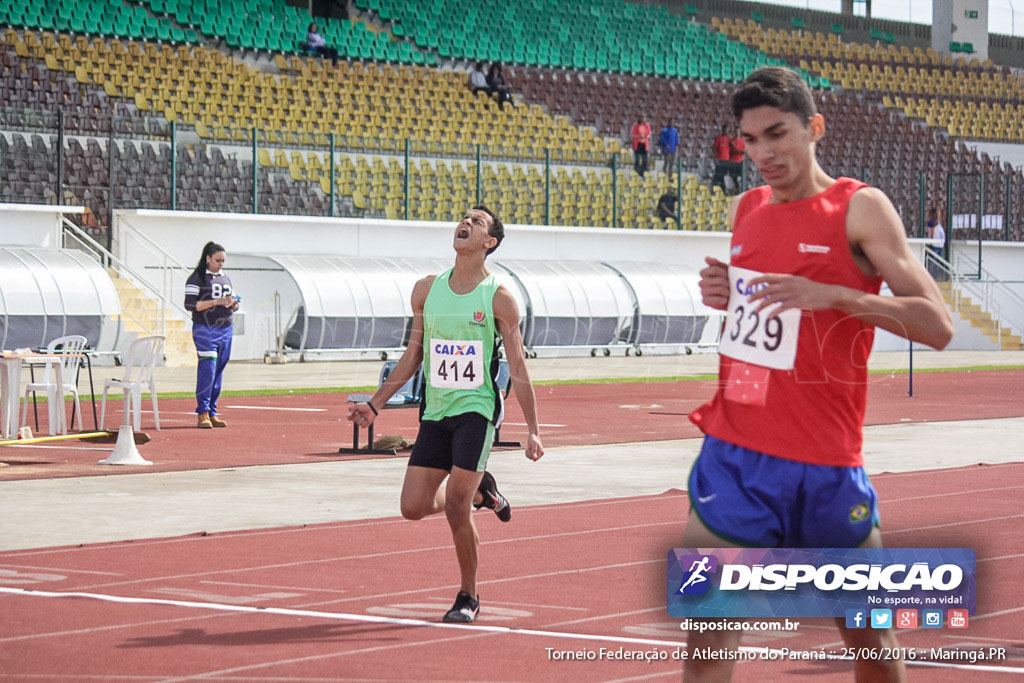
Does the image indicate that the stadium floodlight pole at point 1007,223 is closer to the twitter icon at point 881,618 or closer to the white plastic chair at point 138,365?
the white plastic chair at point 138,365

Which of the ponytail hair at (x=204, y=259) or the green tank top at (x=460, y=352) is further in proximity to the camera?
the ponytail hair at (x=204, y=259)

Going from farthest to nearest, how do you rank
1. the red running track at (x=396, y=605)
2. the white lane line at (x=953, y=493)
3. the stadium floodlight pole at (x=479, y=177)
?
the stadium floodlight pole at (x=479, y=177), the white lane line at (x=953, y=493), the red running track at (x=396, y=605)

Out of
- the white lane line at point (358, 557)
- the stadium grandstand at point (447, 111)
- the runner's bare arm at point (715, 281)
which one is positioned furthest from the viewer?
the stadium grandstand at point (447, 111)

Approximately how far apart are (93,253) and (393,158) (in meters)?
9.19

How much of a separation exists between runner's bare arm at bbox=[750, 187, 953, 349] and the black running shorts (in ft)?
11.7

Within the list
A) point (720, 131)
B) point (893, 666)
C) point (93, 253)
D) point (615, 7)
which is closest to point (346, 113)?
point (93, 253)

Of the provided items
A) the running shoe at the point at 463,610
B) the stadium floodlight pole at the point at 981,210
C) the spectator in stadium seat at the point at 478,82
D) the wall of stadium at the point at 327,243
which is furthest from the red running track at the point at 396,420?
the stadium floodlight pole at the point at 981,210

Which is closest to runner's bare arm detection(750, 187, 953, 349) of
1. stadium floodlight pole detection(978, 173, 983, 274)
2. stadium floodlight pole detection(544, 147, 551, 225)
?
stadium floodlight pole detection(544, 147, 551, 225)

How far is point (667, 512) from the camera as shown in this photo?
1156 centimetres

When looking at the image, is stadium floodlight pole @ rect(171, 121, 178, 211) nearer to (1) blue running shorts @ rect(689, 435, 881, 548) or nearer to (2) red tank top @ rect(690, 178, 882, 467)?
(2) red tank top @ rect(690, 178, 882, 467)

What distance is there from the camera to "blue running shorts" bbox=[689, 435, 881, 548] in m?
4.16

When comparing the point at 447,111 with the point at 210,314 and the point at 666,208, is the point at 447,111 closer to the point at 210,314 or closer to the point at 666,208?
the point at 666,208

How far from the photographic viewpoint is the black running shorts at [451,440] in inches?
300

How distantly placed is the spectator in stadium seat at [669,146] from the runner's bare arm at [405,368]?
3942cm
